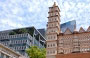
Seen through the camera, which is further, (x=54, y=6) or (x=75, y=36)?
(x=54, y=6)

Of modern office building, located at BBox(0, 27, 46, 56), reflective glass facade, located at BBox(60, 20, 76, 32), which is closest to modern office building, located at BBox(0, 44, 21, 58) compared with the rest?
reflective glass facade, located at BBox(60, 20, 76, 32)

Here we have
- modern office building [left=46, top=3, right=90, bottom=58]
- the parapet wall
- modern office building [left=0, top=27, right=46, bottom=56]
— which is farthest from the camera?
modern office building [left=0, top=27, right=46, bottom=56]

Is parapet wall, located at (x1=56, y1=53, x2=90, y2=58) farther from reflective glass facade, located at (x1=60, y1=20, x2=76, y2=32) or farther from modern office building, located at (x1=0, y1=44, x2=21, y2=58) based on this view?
reflective glass facade, located at (x1=60, y1=20, x2=76, y2=32)

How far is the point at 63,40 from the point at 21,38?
33127mm

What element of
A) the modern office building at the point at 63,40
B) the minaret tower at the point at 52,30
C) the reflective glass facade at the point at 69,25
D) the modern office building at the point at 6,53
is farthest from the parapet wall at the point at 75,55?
the reflective glass facade at the point at 69,25

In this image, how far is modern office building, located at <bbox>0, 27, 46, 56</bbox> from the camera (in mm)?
92463

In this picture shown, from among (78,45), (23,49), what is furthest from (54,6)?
(23,49)

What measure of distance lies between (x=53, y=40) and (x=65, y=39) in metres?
3.44

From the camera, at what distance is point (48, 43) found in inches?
2557

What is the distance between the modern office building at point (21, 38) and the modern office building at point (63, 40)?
89.6ft

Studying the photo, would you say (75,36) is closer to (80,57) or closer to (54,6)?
(80,57)

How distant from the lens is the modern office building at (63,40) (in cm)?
6081

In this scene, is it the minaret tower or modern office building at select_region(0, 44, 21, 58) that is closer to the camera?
modern office building at select_region(0, 44, 21, 58)

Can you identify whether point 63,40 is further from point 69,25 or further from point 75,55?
point 69,25
